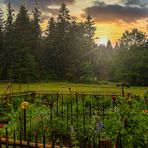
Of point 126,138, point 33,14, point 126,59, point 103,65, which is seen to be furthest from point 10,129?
point 103,65

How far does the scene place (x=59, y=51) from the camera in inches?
2685

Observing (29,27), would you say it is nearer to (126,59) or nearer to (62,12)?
(62,12)

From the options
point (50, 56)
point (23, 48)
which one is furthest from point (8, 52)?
point (50, 56)

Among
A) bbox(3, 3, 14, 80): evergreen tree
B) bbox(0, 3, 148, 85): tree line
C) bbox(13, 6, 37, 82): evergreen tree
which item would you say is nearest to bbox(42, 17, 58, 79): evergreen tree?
bbox(0, 3, 148, 85): tree line

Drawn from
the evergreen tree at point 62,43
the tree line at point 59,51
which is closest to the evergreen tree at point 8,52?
the tree line at point 59,51

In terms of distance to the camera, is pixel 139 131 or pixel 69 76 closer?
pixel 139 131

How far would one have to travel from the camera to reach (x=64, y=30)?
2699 inches

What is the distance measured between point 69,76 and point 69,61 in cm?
396

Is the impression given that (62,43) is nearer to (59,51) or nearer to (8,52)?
(59,51)

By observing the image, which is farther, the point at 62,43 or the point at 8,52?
the point at 62,43

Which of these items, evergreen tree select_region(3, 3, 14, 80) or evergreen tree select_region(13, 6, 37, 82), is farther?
evergreen tree select_region(3, 3, 14, 80)

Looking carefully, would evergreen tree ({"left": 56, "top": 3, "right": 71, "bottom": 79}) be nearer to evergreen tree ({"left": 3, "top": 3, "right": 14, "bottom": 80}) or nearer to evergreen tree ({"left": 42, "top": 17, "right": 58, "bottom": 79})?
evergreen tree ({"left": 42, "top": 17, "right": 58, "bottom": 79})

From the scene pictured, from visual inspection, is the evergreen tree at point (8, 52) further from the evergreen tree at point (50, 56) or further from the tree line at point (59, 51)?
the evergreen tree at point (50, 56)

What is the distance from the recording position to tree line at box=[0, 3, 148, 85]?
60344 mm
